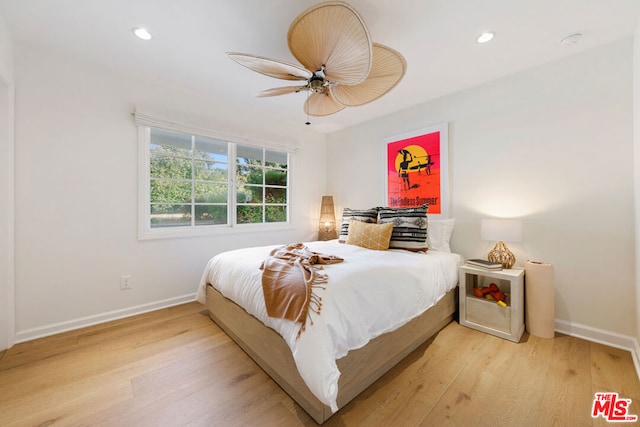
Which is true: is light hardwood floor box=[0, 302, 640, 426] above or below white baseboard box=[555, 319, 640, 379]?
below

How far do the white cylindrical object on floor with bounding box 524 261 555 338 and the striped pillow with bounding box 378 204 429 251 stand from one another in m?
0.88

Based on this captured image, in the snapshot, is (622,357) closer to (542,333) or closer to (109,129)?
(542,333)

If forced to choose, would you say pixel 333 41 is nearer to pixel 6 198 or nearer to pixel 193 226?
pixel 193 226

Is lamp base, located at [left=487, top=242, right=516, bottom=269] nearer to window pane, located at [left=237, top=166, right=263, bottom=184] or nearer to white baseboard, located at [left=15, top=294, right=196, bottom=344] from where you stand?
window pane, located at [left=237, top=166, right=263, bottom=184]

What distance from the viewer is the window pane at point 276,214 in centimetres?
376

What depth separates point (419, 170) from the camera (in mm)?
3160

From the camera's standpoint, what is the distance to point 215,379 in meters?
1.63

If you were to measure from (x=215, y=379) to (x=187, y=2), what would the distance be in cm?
249

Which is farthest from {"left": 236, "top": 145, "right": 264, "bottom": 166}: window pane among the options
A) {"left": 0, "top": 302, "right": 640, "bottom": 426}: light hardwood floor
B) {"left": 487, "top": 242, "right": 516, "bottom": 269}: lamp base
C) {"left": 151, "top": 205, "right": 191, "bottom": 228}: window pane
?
{"left": 487, "top": 242, "right": 516, "bottom": 269}: lamp base

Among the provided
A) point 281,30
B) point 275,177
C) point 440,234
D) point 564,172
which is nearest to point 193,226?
point 275,177

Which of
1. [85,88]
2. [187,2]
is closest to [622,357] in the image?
[187,2]

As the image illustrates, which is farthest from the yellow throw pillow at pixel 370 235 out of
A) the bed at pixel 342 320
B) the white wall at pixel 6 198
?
the white wall at pixel 6 198

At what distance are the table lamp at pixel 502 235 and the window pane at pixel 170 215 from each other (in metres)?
3.23

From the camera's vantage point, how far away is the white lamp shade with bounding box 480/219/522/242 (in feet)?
7.13
